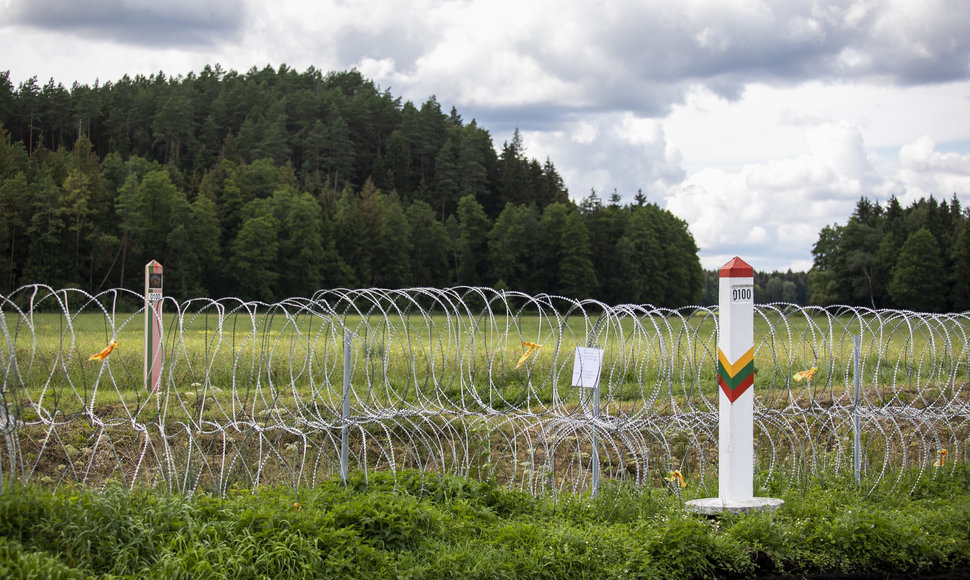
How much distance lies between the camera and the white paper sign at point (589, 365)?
364 inches

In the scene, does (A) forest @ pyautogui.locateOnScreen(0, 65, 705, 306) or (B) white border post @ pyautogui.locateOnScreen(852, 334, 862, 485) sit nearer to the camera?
(B) white border post @ pyautogui.locateOnScreen(852, 334, 862, 485)

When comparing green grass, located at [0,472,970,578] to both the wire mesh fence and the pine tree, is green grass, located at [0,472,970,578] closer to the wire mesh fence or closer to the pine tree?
the wire mesh fence

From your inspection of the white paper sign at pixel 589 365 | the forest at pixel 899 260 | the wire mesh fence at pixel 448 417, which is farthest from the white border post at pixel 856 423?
the forest at pixel 899 260

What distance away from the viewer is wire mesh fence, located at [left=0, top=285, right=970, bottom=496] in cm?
954

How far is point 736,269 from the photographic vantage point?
845 cm

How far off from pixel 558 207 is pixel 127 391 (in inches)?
3496

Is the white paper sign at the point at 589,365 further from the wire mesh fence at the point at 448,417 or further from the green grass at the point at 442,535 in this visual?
the green grass at the point at 442,535

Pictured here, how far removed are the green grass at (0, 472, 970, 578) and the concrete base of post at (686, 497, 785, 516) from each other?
93 mm

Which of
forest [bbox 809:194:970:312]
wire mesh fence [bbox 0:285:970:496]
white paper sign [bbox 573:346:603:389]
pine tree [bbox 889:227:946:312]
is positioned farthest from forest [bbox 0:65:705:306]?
white paper sign [bbox 573:346:603:389]

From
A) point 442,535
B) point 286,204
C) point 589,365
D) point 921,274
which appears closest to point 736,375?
point 589,365

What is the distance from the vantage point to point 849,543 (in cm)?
780

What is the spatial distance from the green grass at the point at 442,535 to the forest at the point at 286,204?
2595 inches

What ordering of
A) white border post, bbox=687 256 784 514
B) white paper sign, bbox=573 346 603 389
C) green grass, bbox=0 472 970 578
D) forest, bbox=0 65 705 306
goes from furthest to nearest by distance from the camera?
1. forest, bbox=0 65 705 306
2. white paper sign, bbox=573 346 603 389
3. white border post, bbox=687 256 784 514
4. green grass, bbox=0 472 970 578

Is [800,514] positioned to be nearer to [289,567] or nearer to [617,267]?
Answer: [289,567]
